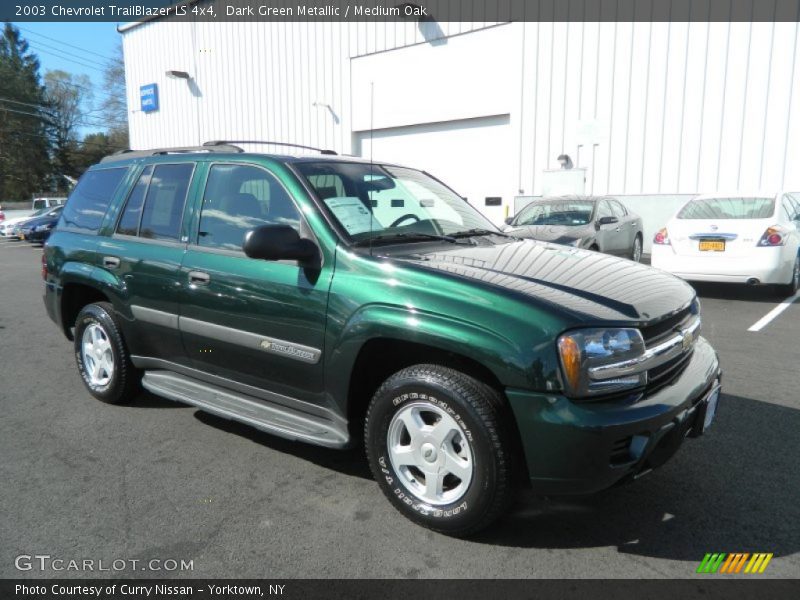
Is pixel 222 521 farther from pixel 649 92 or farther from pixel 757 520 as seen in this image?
pixel 649 92

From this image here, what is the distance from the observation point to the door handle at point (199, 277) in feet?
11.0

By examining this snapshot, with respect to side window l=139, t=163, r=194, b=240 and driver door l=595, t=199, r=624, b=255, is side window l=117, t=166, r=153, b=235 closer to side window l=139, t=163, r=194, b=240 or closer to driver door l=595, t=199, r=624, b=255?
side window l=139, t=163, r=194, b=240

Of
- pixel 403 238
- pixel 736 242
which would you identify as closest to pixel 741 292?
pixel 736 242

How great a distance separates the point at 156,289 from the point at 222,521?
5.35ft

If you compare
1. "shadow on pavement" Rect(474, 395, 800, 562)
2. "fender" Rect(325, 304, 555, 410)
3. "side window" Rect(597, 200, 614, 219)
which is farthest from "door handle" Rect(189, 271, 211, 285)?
"side window" Rect(597, 200, 614, 219)

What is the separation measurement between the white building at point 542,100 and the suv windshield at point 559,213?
3080 mm

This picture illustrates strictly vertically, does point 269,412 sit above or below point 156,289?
below

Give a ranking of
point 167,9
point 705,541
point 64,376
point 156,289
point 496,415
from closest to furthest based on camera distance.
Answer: point 496,415, point 705,541, point 156,289, point 64,376, point 167,9

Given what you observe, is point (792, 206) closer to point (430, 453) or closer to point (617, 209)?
point (617, 209)

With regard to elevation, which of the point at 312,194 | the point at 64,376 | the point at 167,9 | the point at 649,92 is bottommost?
the point at 64,376

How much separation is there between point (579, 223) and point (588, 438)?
24.4 ft

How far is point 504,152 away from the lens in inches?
613

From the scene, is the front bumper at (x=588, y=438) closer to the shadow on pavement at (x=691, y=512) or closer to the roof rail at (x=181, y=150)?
the shadow on pavement at (x=691, y=512)
